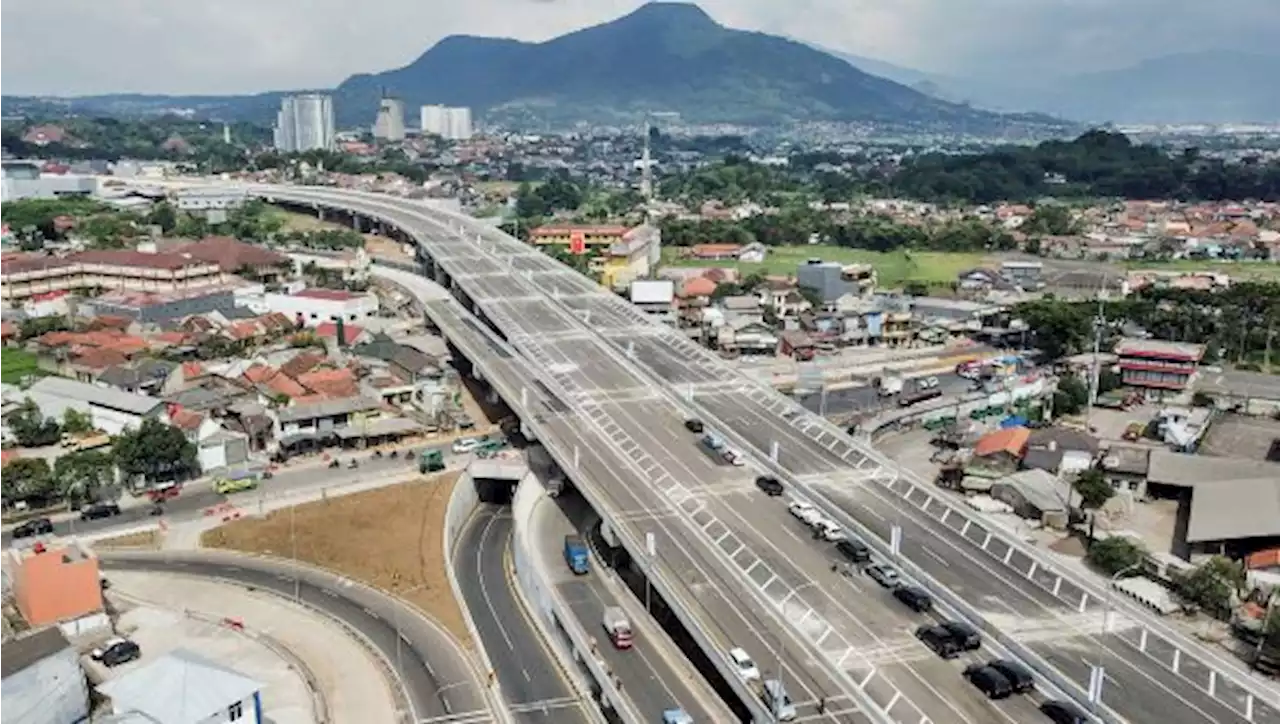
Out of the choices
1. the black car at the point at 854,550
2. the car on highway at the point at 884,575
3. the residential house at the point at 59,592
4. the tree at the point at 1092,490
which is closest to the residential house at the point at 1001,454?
the tree at the point at 1092,490

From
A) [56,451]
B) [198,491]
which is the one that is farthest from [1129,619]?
[56,451]

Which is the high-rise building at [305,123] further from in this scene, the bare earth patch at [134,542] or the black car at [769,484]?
the black car at [769,484]

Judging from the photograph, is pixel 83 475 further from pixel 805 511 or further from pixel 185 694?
pixel 805 511

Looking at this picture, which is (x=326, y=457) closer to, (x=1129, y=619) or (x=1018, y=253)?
(x=1129, y=619)

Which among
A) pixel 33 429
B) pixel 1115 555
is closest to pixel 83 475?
pixel 33 429

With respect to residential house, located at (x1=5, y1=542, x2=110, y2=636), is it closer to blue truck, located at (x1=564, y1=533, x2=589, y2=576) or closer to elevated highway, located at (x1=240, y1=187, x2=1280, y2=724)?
blue truck, located at (x1=564, y1=533, x2=589, y2=576)

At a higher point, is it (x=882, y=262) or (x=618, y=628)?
(x=882, y=262)
